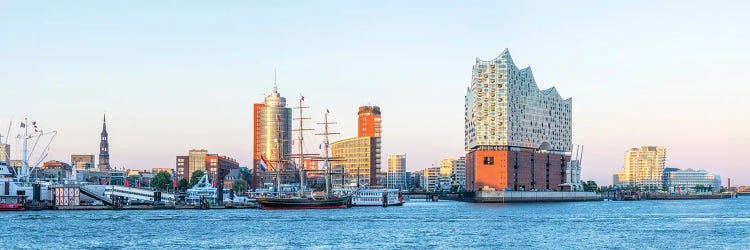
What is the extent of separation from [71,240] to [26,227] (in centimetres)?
2051

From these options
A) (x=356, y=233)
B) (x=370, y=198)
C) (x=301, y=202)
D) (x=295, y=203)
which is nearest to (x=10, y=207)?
(x=295, y=203)

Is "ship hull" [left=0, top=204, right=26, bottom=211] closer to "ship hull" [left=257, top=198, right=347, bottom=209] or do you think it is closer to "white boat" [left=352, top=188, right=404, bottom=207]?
"ship hull" [left=257, top=198, right=347, bottom=209]

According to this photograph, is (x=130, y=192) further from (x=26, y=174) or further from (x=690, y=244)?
(x=690, y=244)

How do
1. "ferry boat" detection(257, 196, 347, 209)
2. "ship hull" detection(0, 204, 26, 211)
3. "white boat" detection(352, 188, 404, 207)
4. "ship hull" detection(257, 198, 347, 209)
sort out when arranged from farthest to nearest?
"white boat" detection(352, 188, 404, 207) → "ferry boat" detection(257, 196, 347, 209) → "ship hull" detection(257, 198, 347, 209) → "ship hull" detection(0, 204, 26, 211)

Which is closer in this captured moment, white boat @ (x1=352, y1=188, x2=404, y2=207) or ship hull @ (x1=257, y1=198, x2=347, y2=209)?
ship hull @ (x1=257, y1=198, x2=347, y2=209)

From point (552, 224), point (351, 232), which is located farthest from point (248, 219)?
point (552, 224)

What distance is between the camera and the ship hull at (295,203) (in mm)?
171000

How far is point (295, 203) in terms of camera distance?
17212 cm

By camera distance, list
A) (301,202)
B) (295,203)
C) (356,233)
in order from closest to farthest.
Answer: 1. (356,233)
2. (295,203)
3. (301,202)

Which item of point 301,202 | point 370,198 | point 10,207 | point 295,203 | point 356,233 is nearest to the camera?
point 356,233

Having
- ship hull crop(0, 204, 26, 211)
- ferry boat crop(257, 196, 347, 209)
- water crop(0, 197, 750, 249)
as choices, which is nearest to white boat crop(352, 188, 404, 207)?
ferry boat crop(257, 196, 347, 209)

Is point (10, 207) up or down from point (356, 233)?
up

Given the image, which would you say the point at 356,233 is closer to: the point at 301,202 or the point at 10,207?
the point at 301,202

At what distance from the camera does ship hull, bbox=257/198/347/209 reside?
171m
